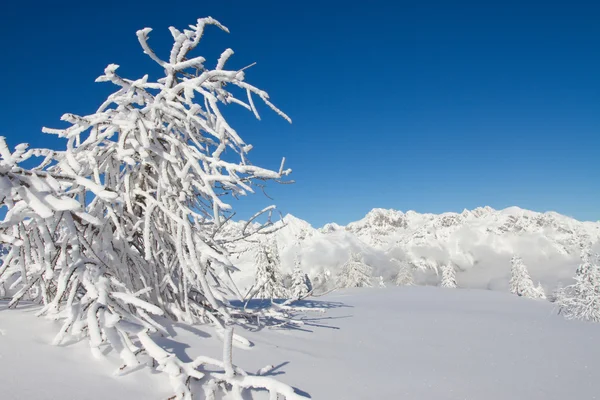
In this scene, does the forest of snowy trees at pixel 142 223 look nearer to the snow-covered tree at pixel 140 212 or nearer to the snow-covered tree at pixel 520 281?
the snow-covered tree at pixel 140 212

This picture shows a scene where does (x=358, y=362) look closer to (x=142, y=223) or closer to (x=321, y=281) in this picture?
(x=142, y=223)

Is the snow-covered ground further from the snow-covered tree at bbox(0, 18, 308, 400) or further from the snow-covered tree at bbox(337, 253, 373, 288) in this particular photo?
the snow-covered tree at bbox(337, 253, 373, 288)

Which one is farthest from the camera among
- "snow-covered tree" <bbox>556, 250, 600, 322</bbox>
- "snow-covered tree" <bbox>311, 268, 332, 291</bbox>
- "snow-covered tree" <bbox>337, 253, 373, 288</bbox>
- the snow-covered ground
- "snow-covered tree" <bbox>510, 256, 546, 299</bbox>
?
"snow-covered tree" <bbox>510, 256, 546, 299</bbox>

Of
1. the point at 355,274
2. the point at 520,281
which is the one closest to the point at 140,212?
the point at 355,274

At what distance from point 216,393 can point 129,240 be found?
5.71 feet

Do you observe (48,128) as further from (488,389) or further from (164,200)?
(488,389)

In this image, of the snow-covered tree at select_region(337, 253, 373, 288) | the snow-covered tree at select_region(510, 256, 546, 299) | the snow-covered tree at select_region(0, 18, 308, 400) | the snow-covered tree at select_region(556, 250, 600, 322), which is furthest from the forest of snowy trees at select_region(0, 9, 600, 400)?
the snow-covered tree at select_region(510, 256, 546, 299)

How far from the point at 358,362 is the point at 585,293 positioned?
12984 millimetres

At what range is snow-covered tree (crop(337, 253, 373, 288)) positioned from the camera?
34938mm

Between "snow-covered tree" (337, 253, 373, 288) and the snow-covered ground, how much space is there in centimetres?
3149

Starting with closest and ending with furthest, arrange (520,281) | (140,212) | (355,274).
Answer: (140,212) < (355,274) < (520,281)

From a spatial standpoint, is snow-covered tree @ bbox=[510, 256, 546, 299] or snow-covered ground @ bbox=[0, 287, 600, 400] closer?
snow-covered ground @ bbox=[0, 287, 600, 400]

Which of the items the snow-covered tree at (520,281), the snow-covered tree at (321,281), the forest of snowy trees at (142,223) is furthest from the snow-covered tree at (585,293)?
the snow-covered tree at (520,281)

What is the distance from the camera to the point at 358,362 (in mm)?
2594
